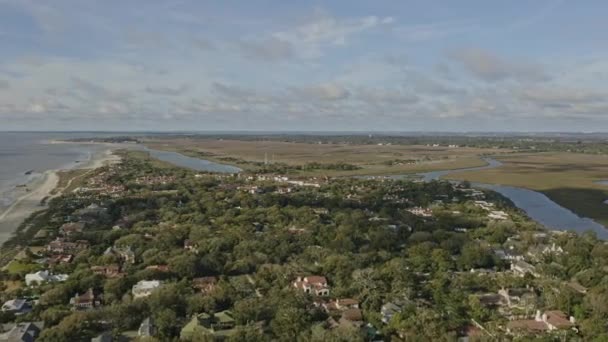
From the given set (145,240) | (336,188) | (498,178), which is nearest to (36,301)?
(145,240)

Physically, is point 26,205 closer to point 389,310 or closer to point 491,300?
point 389,310

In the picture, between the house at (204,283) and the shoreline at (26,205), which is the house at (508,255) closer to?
the house at (204,283)

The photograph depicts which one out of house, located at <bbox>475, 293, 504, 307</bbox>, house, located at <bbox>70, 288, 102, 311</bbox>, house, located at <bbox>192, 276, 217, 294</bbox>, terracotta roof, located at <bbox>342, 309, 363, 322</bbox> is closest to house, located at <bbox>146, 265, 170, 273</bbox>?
house, located at <bbox>192, 276, 217, 294</bbox>

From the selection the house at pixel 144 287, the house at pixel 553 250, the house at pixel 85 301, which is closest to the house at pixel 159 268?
the house at pixel 144 287

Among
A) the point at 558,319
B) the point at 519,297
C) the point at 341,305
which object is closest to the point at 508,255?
the point at 519,297

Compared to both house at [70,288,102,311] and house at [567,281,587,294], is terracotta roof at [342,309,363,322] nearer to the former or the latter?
house at [567,281,587,294]

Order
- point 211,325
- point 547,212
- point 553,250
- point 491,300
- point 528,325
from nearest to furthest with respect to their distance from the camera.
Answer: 1. point 211,325
2. point 528,325
3. point 491,300
4. point 553,250
5. point 547,212
